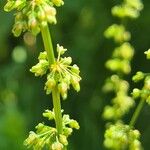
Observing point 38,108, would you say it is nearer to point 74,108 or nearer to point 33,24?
point 74,108

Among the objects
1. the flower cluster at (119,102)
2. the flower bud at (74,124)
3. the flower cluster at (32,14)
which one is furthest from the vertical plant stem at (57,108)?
the flower cluster at (119,102)

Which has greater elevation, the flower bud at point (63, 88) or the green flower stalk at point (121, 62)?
the green flower stalk at point (121, 62)

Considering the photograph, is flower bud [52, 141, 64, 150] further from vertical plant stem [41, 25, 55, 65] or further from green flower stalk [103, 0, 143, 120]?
Answer: green flower stalk [103, 0, 143, 120]

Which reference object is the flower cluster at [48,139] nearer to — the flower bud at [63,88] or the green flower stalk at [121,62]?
the flower bud at [63,88]

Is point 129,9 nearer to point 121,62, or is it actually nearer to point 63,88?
point 121,62

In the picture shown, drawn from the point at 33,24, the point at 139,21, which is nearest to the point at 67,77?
the point at 33,24

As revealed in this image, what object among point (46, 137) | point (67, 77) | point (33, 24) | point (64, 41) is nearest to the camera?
point (33, 24)

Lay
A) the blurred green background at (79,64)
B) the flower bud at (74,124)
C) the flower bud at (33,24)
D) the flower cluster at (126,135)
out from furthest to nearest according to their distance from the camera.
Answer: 1. the blurred green background at (79,64)
2. the flower cluster at (126,135)
3. the flower bud at (74,124)
4. the flower bud at (33,24)
